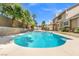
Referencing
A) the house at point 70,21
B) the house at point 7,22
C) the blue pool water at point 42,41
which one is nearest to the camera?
the blue pool water at point 42,41

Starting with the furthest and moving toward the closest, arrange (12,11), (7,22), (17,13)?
(7,22) → (17,13) → (12,11)

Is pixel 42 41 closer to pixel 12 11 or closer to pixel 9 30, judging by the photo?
pixel 12 11

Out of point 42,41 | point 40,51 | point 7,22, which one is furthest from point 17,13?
point 40,51

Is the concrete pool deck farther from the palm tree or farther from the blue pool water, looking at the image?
the palm tree

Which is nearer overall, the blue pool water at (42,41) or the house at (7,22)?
the blue pool water at (42,41)

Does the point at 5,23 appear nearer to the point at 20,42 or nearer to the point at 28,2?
the point at 20,42

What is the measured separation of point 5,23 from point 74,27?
3085mm

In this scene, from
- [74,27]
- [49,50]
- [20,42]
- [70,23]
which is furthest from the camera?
[70,23]

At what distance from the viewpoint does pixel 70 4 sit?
5.46 m

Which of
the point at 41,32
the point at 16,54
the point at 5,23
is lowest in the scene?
the point at 16,54

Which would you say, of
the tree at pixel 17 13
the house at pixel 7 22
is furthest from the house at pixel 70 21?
the house at pixel 7 22

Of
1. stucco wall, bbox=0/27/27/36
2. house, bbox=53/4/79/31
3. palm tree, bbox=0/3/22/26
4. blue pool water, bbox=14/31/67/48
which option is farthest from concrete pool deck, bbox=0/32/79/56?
palm tree, bbox=0/3/22/26

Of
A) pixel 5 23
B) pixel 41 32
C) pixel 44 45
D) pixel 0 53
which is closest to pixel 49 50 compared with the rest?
pixel 44 45

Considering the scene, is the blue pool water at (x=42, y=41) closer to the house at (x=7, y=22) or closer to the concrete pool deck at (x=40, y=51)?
the concrete pool deck at (x=40, y=51)
